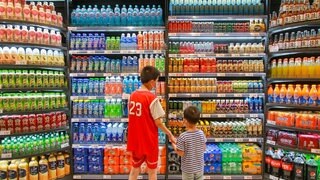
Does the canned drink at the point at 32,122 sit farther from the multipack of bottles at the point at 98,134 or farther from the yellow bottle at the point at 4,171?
the multipack of bottles at the point at 98,134

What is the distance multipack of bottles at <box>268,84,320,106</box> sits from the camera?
3.80m

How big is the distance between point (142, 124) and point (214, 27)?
2297mm

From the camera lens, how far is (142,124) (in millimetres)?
3285

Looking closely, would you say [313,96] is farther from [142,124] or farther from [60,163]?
[60,163]

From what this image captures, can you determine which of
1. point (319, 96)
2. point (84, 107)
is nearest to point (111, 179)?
point (84, 107)

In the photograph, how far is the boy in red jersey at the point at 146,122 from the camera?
3250mm

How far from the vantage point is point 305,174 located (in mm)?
3814

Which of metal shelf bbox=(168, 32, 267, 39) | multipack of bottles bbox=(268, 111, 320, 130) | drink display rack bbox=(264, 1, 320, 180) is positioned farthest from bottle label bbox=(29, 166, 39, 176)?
multipack of bottles bbox=(268, 111, 320, 130)

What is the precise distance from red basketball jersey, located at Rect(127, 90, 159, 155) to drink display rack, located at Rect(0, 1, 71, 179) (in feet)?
5.25

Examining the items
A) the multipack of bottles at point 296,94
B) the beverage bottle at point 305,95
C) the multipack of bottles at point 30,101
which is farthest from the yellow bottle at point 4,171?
the beverage bottle at point 305,95

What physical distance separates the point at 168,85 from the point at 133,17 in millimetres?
1247

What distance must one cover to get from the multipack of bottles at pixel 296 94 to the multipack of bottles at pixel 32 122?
3.26 metres

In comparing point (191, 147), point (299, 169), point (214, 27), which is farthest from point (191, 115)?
point (214, 27)

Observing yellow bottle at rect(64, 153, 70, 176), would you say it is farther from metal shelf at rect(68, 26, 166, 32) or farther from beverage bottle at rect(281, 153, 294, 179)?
beverage bottle at rect(281, 153, 294, 179)
